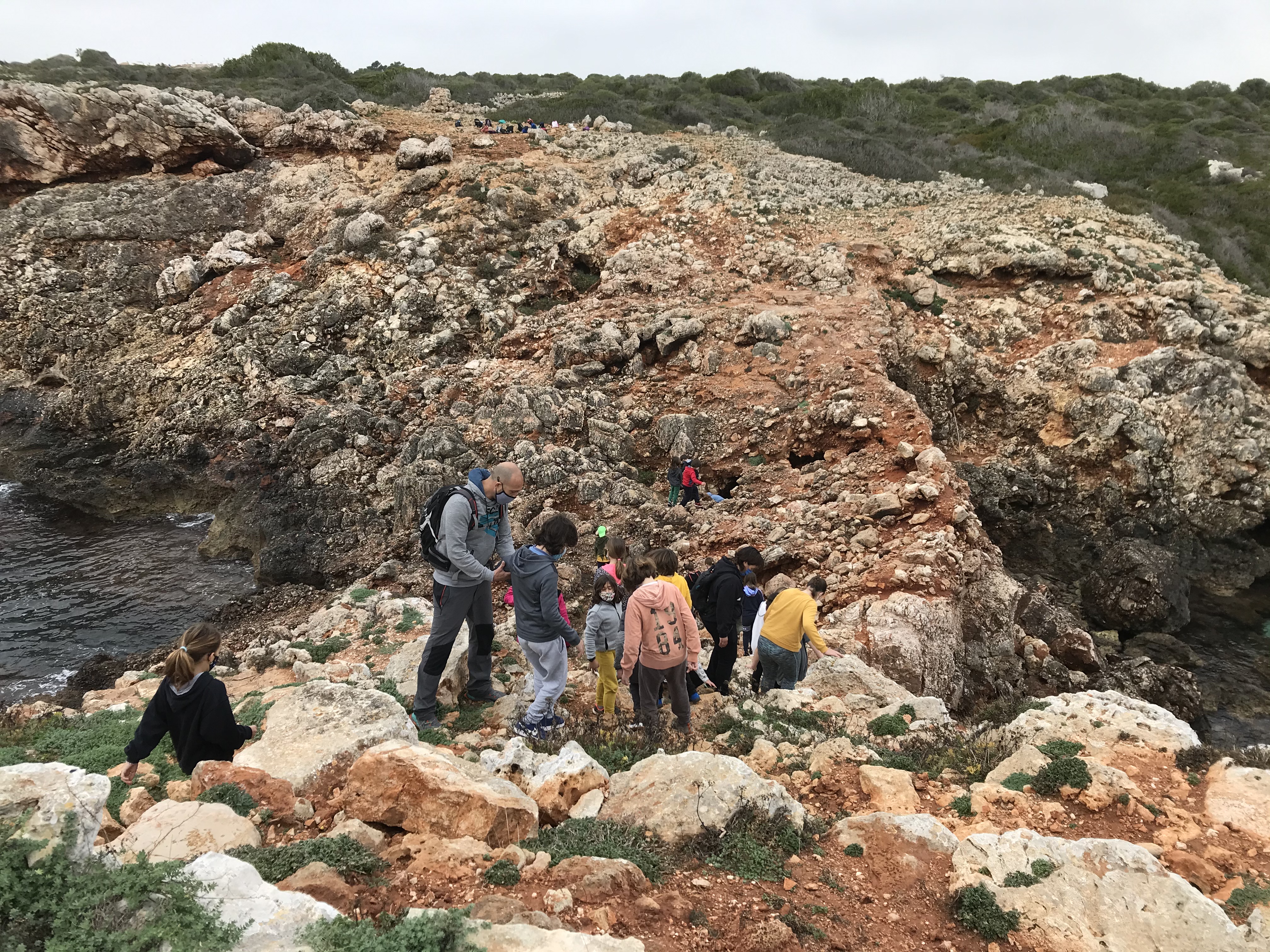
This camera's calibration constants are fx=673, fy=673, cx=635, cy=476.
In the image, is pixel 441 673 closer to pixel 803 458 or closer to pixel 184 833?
pixel 184 833

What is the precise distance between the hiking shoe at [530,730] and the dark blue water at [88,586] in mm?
8560

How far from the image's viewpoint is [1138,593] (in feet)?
42.7

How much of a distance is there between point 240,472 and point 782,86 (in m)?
37.8

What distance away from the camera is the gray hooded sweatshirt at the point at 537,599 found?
5551mm

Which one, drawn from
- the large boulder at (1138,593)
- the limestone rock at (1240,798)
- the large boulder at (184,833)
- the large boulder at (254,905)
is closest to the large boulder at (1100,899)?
the limestone rock at (1240,798)

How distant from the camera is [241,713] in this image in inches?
235

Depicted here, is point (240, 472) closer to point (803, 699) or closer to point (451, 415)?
point (451, 415)

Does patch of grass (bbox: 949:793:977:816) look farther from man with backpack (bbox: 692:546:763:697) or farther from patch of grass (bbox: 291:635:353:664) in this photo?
patch of grass (bbox: 291:635:353:664)

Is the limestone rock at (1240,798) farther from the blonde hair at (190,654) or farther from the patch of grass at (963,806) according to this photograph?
the blonde hair at (190,654)

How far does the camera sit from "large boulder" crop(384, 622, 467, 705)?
6562mm

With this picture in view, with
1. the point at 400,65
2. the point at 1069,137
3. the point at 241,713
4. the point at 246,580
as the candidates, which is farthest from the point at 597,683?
the point at 400,65

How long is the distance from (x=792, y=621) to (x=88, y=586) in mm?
13390

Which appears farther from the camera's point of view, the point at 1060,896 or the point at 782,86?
the point at 782,86

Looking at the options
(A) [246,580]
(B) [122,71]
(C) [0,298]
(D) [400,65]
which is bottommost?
(A) [246,580]
